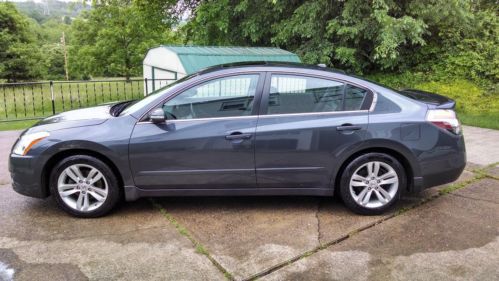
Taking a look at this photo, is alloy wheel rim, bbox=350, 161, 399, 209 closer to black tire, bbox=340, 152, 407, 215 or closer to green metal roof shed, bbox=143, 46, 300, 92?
black tire, bbox=340, 152, 407, 215

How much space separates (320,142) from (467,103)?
6.82m

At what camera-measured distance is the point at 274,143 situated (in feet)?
13.2

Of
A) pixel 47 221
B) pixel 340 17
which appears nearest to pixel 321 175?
pixel 47 221

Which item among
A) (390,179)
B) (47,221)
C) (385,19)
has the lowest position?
(47,221)

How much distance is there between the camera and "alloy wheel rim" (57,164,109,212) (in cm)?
405

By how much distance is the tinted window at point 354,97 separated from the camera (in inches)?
163

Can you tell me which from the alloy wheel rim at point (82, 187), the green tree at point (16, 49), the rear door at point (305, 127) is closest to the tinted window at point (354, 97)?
the rear door at point (305, 127)

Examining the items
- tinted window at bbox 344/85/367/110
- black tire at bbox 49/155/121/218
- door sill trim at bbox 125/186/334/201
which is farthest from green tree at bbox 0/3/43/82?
tinted window at bbox 344/85/367/110

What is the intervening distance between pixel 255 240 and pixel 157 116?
142 centimetres

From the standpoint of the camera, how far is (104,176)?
4.04 metres

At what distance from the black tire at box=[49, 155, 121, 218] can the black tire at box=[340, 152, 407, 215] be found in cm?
217

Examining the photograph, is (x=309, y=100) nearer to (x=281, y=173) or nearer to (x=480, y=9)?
(x=281, y=173)

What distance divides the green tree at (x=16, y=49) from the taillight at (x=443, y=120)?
3268 centimetres

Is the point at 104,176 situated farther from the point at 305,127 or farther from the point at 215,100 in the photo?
the point at 305,127
